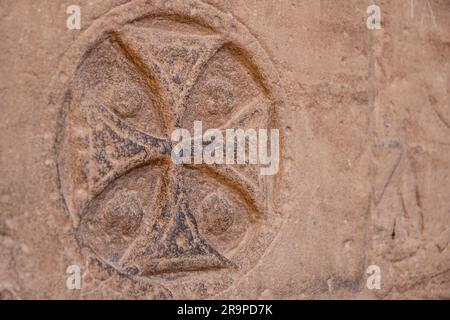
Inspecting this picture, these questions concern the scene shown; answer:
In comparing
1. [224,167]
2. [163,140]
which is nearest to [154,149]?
[163,140]

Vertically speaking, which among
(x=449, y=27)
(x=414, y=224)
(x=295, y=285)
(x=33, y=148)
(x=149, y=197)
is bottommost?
(x=295, y=285)

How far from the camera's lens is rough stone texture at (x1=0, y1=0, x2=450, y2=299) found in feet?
5.61

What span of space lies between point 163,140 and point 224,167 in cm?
24

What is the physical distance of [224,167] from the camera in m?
1.97

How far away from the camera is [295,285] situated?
6.73 feet

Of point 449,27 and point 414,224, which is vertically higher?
point 449,27

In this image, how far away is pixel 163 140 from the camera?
74.0 inches

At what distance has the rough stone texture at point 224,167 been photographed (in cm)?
171

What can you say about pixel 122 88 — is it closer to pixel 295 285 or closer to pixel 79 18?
pixel 79 18

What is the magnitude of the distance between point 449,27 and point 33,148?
1797mm

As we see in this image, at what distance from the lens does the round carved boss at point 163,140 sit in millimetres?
1791

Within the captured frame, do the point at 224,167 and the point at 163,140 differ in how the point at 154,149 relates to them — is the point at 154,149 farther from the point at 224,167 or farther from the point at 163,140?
the point at 224,167

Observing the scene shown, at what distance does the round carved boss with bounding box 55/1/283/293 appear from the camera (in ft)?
5.88

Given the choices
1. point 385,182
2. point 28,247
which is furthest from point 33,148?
point 385,182
